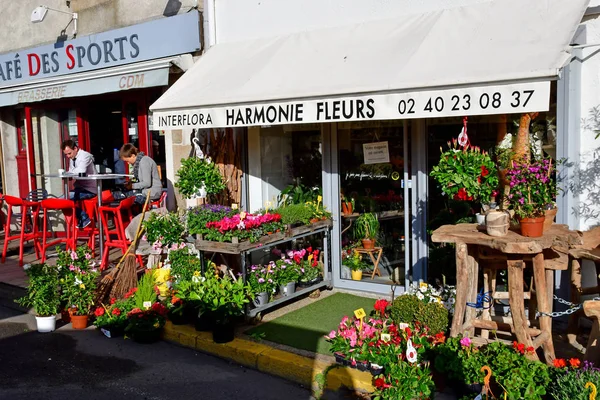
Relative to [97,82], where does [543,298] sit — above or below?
below

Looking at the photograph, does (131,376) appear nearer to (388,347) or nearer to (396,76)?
(388,347)

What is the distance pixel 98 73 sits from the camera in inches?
386

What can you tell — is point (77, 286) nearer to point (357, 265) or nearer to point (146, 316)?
point (146, 316)

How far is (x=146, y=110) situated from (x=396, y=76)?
5.42 meters

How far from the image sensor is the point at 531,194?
184 inches

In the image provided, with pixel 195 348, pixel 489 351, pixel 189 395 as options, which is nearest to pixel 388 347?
pixel 489 351

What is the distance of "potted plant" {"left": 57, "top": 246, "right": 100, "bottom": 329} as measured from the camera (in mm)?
6793

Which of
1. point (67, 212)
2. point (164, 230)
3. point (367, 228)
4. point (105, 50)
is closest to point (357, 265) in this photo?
point (367, 228)

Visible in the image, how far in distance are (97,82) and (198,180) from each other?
10.1ft

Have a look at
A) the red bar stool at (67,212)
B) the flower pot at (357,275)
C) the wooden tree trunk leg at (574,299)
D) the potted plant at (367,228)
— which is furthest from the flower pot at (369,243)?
the red bar stool at (67,212)

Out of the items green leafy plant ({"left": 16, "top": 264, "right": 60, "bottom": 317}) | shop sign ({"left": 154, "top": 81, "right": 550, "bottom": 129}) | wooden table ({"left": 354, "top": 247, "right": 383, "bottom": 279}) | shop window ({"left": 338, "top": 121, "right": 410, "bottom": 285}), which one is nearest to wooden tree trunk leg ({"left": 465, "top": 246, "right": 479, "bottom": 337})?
shop sign ({"left": 154, "top": 81, "right": 550, "bottom": 129})

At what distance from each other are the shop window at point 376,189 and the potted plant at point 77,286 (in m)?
2.85

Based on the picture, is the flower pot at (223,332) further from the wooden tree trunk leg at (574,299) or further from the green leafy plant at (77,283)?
the wooden tree trunk leg at (574,299)

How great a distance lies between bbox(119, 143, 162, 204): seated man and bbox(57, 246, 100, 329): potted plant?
5.67ft
